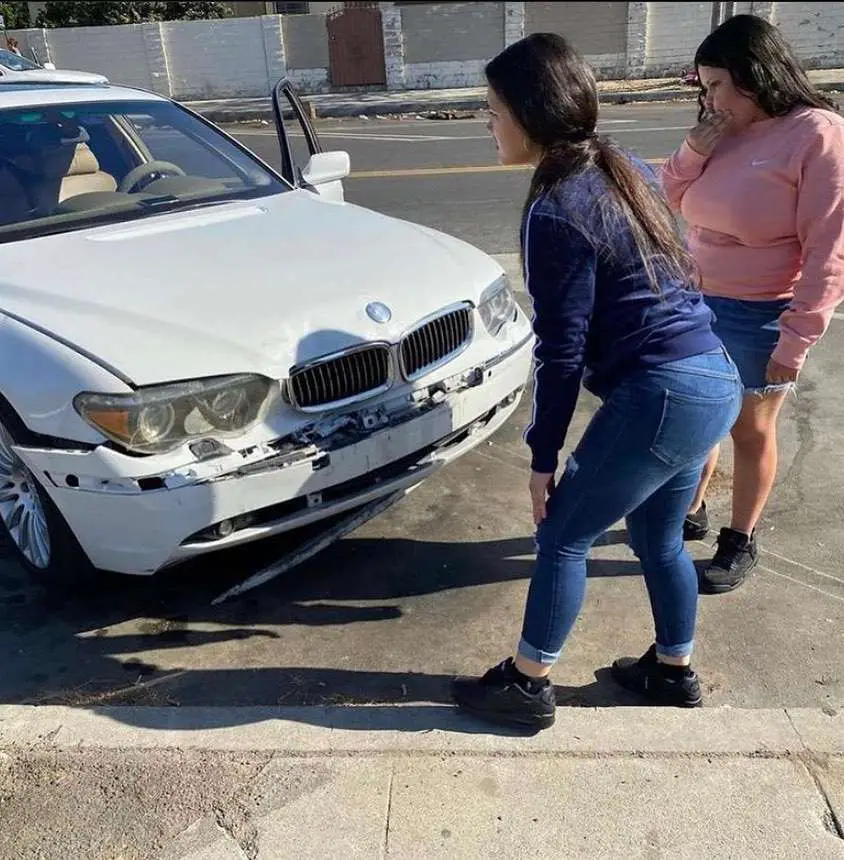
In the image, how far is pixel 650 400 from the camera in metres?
2.16

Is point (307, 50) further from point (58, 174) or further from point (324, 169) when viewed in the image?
point (58, 174)

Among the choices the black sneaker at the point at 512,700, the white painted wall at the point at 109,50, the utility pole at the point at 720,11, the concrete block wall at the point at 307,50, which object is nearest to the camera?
the black sneaker at the point at 512,700

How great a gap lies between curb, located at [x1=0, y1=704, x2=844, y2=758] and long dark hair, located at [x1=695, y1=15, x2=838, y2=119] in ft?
5.71

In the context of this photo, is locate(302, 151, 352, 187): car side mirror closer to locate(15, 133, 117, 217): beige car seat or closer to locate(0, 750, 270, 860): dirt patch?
locate(15, 133, 117, 217): beige car seat

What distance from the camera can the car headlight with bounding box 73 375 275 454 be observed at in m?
2.77

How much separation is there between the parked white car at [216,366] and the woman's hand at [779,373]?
3.35ft

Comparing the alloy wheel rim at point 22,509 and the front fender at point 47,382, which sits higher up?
the front fender at point 47,382

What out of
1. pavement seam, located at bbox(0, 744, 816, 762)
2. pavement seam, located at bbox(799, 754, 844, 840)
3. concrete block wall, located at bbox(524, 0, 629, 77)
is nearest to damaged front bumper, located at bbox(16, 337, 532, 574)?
pavement seam, located at bbox(0, 744, 816, 762)

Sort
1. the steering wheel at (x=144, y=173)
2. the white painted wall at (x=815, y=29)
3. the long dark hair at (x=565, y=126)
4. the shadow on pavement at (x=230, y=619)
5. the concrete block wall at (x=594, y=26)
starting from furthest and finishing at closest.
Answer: the concrete block wall at (x=594, y=26)
the white painted wall at (x=815, y=29)
the steering wheel at (x=144, y=173)
the shadow on pavement at (x=230, y=619)
the long dark hair at (x=565, y=126)

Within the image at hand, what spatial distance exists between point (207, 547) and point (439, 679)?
0.84 m

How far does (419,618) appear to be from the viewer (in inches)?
126

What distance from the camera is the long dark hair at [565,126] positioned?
2.05 meters

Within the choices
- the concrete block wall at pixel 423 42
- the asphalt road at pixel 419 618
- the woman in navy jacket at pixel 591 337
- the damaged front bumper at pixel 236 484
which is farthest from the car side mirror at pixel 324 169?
the concrete block wall at pixel 423 42

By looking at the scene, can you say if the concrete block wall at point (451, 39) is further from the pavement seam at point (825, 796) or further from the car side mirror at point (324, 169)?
the pavement seam at point (825, 796)
